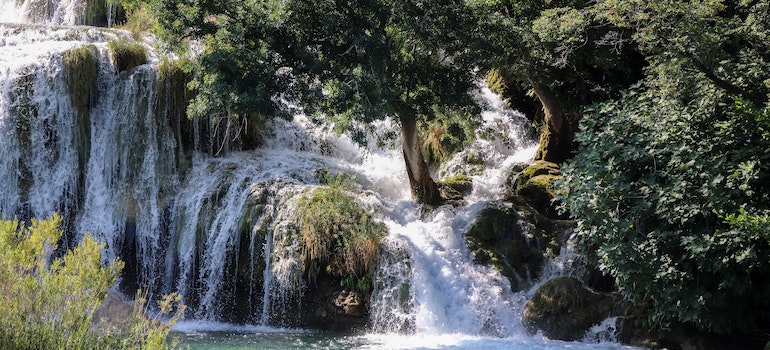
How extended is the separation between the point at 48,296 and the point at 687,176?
775 cm

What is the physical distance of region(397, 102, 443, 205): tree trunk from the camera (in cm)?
1456

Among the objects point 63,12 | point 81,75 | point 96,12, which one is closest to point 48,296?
point 81,75

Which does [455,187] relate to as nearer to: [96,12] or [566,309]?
[566,309]

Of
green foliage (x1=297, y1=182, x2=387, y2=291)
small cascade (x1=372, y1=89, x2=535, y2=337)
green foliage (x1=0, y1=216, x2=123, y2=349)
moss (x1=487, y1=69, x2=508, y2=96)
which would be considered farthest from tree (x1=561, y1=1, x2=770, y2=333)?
moss (x1=487, y1=69, x2=508, y2=96)

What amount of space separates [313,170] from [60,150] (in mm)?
5038

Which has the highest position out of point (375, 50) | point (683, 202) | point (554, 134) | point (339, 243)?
point (375, 50)

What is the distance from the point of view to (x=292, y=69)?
43.3 ft

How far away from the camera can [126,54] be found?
626 inches

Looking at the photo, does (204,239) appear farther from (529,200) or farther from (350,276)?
(529,200)

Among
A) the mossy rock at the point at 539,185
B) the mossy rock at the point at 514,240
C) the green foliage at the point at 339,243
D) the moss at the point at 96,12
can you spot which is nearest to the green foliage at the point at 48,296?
the green foliage at the point at 339,243

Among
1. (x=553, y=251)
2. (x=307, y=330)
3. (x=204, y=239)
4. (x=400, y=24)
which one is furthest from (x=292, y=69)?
(x=553, y=251)

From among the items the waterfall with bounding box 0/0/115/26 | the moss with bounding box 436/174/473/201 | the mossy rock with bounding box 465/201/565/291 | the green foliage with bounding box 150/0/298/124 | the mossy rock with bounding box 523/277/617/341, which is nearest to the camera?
the mossy rock with bounding box 523/277/617/341

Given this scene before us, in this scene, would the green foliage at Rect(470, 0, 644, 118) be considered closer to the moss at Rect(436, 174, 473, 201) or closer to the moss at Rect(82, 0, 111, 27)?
the moss at Rect(436, 174, 473, 201)

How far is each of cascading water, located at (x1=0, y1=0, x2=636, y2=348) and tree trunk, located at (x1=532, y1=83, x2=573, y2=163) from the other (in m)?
0.88
